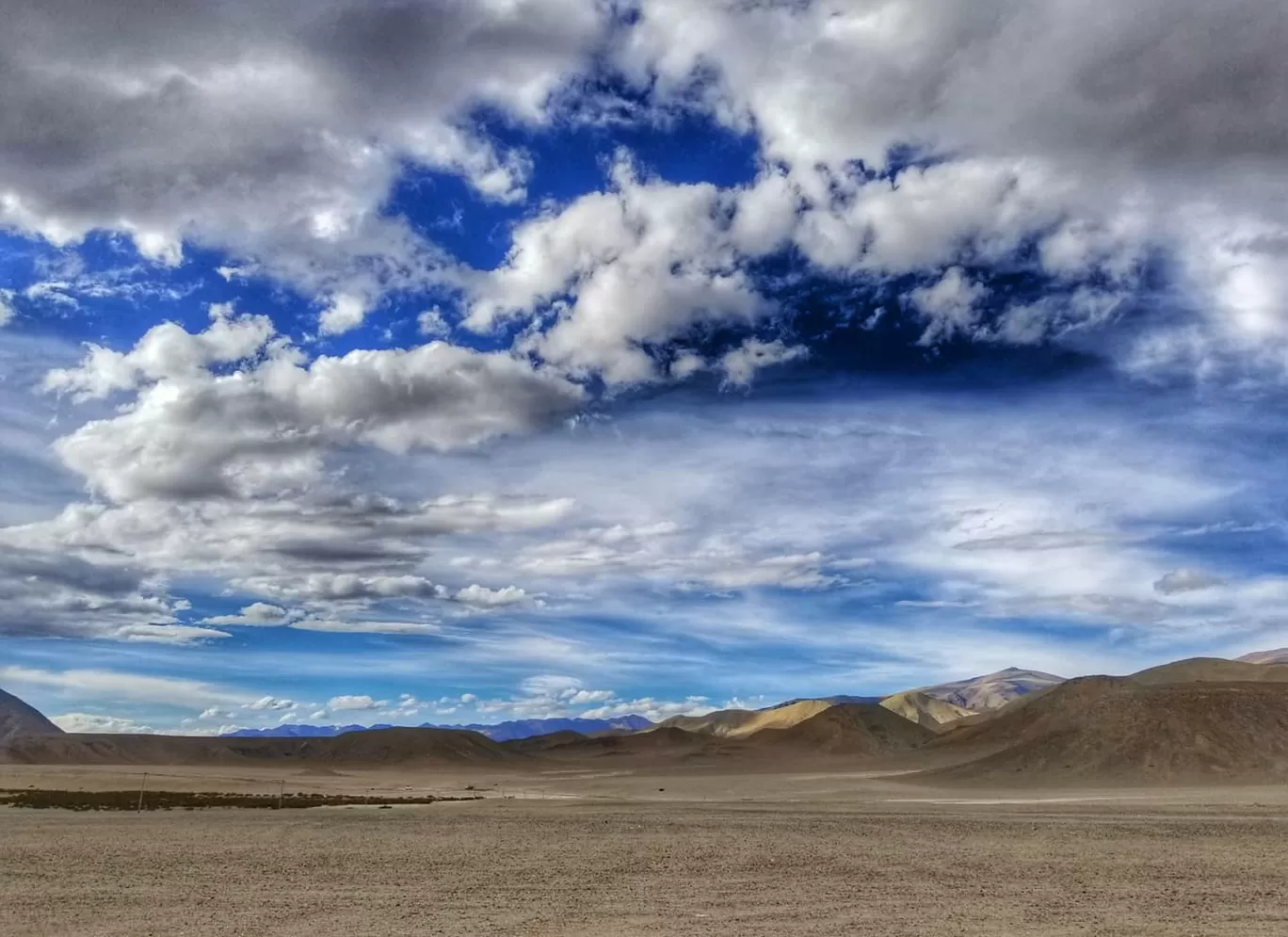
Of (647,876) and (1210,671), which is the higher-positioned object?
(1210,671)

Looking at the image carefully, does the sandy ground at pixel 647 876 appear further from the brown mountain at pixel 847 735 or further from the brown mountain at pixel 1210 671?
the brown mountain at pixel 847 735

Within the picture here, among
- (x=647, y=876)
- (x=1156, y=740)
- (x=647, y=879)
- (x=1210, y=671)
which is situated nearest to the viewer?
(x=647, y=879)

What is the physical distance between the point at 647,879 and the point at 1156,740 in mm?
87582

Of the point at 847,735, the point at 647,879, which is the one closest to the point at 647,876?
the point at 647,879

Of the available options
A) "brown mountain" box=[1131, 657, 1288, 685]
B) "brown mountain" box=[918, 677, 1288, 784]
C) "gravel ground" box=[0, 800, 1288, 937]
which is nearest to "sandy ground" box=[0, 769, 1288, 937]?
"gravel ground" box=[0, 800, 1288, 937]

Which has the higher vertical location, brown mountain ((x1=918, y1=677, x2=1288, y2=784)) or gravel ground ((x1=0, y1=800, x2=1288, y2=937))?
brown mountain ((x1=918, y1=677, x2=1288, y2=784))

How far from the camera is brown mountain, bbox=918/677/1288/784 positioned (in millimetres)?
90375

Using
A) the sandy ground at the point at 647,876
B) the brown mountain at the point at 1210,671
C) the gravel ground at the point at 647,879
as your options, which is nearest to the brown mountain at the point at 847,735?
the brown mountain at the point at 1210,671

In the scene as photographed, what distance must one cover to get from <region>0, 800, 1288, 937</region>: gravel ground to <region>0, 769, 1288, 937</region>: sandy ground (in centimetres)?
10

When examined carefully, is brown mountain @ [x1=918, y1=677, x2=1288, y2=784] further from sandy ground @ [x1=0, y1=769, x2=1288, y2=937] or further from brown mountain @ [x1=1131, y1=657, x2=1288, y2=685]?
sandy ground @ [x1=0, y1=769, x2=1288, y2=937]

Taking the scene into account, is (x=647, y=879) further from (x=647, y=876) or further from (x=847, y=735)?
(x=847, y=735)

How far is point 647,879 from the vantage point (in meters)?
23.4

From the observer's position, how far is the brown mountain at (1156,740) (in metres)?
90.4

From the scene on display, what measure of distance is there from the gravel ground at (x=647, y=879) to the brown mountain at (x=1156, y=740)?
52.1 metres
